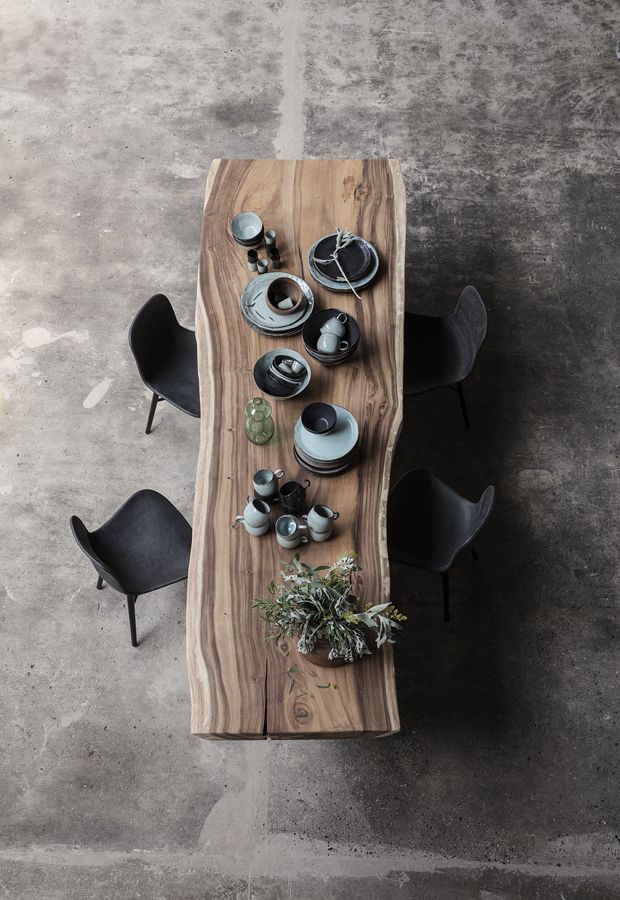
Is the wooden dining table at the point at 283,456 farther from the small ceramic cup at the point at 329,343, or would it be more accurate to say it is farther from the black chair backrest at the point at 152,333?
the black chair backrest at the point at 152,333

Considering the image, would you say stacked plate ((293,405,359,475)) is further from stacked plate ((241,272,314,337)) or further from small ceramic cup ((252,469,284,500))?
stacked plate ((241,272,314,337))

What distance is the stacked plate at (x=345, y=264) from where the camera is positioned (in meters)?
3.23

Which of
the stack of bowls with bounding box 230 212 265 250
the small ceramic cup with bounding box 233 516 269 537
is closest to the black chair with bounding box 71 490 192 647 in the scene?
the small ceramic cup with bounding box 233 516 269 537

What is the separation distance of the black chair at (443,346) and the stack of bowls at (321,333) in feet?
1.83

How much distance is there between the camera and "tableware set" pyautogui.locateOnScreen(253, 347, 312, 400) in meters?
2.96

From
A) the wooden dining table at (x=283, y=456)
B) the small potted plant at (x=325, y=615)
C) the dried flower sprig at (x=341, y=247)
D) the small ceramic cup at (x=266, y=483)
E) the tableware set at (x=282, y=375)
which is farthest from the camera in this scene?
the dried flower sprig at (x=341, y=247)

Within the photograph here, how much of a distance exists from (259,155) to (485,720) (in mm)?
3619

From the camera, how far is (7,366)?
4.07 meters

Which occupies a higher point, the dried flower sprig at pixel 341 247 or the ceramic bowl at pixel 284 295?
the dried flower sprig at pixel 341 247

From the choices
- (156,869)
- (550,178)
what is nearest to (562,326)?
(550,178)

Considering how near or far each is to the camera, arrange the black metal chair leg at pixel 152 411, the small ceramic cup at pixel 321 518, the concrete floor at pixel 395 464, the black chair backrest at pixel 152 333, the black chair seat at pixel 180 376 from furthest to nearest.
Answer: the black metal chair leg at pixel 152 411 → the black chair seat at pixel 180 376 → the black chair backrest at pixel 152 333 → the concrete floor at pixel 395 464 → the small ceramic cup at pixel 321 518

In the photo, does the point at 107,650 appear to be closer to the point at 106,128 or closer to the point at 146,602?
the point at 146,602

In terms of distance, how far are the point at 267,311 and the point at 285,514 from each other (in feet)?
3.09

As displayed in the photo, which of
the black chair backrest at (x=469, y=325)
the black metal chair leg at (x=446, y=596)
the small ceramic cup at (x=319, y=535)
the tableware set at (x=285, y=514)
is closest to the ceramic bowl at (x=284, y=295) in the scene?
the tableware set at (x=285, y=514)
